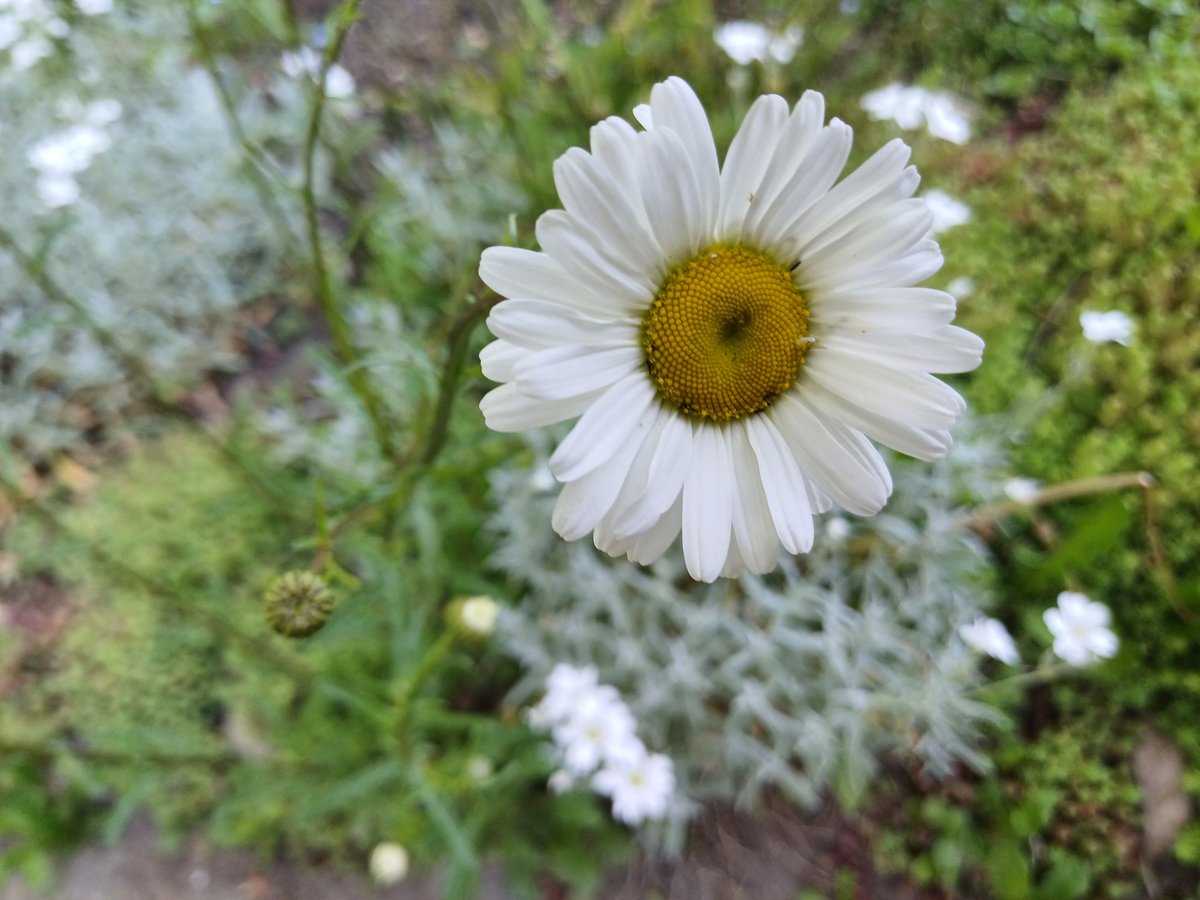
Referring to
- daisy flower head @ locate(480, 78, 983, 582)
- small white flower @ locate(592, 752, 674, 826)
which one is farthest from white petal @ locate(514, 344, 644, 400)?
small white flower @ locate(592, 752, 674, 826)

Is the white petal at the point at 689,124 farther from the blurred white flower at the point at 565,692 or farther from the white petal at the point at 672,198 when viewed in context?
the blurred white flower at the point at 565,692

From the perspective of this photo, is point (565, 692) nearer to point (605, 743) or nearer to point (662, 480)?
point (605, 743)

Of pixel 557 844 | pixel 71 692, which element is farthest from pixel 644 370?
pixel 71 692

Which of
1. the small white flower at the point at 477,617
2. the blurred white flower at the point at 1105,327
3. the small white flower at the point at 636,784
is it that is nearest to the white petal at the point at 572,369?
the small white flower at the point at 477,617

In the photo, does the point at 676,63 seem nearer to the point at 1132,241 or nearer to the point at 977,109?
the point at 977,109

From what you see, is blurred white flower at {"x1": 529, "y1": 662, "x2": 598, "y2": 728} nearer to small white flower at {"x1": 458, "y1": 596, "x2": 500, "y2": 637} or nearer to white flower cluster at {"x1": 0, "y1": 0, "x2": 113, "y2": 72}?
small white flower at {"x1": 458, "y1": 596, "x2": 500, "y2": 637}

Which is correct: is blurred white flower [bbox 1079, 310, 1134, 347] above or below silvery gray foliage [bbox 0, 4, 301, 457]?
below

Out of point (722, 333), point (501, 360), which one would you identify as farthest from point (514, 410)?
point (722, 333)
